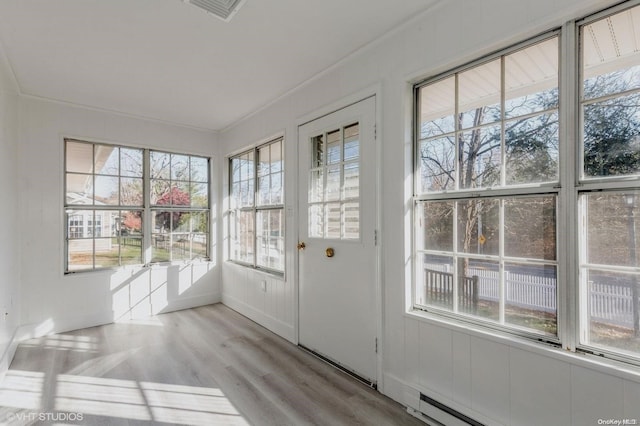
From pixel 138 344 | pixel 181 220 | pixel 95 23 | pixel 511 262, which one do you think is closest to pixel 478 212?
pixel 511 262

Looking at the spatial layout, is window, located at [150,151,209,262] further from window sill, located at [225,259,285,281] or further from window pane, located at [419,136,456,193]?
window pane, located at [419,136,456,193]

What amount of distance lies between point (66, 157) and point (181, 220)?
1480 millimetres

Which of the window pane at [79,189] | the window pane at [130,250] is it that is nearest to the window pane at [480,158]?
the window pane at [130,250]

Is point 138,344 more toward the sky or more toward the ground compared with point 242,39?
more toward the ground

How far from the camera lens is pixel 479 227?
184 centimetres

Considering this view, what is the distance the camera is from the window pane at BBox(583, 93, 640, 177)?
1.36m

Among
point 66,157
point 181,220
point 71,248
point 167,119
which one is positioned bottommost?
point 71,248

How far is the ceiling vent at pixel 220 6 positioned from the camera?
73.6 inches

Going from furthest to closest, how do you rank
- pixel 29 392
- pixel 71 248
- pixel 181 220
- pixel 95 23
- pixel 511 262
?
pixel 181 220, pixel 71 248, pixel 29 392, pixel 95 23, pixel 511 262

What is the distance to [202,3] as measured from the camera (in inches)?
73.9

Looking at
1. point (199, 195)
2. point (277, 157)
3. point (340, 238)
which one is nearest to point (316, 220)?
point (340, 238)

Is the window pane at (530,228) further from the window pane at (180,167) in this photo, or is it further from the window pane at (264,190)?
the window pane at (180,167)

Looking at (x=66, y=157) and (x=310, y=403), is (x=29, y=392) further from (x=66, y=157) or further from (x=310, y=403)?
(x=66, y=157)

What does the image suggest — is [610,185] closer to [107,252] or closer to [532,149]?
[532,149]
